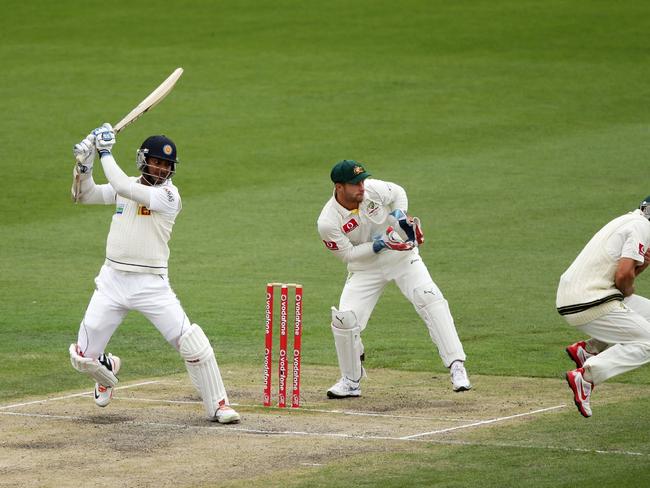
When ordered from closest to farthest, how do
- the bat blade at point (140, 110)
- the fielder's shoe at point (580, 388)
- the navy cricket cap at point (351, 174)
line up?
1. the fielder's shoe at point (580, 388)
2. the bat blade at point (140, 110)
3. the navy cricket cap at point (351, 174)

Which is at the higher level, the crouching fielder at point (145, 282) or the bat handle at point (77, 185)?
the bat handle at point (77, 185)

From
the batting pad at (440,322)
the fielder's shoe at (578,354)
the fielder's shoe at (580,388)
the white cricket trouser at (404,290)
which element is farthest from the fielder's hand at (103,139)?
the fielder's shoe at (578,354)

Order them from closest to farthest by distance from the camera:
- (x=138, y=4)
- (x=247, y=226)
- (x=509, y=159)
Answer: (x=247, y=226) < (x=509, y=159) < (x=138, y=4)

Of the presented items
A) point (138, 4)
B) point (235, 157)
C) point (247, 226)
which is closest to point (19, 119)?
point (235, 157)

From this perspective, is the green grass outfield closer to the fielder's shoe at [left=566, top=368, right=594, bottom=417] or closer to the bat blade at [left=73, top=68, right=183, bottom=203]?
the fielder's shoe at [left=566, top=368, right=594, bottom=417]

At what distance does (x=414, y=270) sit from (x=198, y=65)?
67.3 feet

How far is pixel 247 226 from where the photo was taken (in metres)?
19.0

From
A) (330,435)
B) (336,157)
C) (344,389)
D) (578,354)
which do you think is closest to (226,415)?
(330,435)

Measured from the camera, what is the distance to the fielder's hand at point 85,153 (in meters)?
9.38

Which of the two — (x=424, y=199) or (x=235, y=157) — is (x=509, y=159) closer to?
(x=424, y=199)

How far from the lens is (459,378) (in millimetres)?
10141

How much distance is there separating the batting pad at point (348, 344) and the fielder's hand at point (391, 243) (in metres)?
0.59

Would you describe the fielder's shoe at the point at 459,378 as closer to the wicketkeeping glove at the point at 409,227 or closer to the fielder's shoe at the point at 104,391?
the wicketkeeping glove at the point at 409,227

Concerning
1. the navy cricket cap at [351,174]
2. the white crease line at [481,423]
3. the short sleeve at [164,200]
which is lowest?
the white crease line at [481,423]
